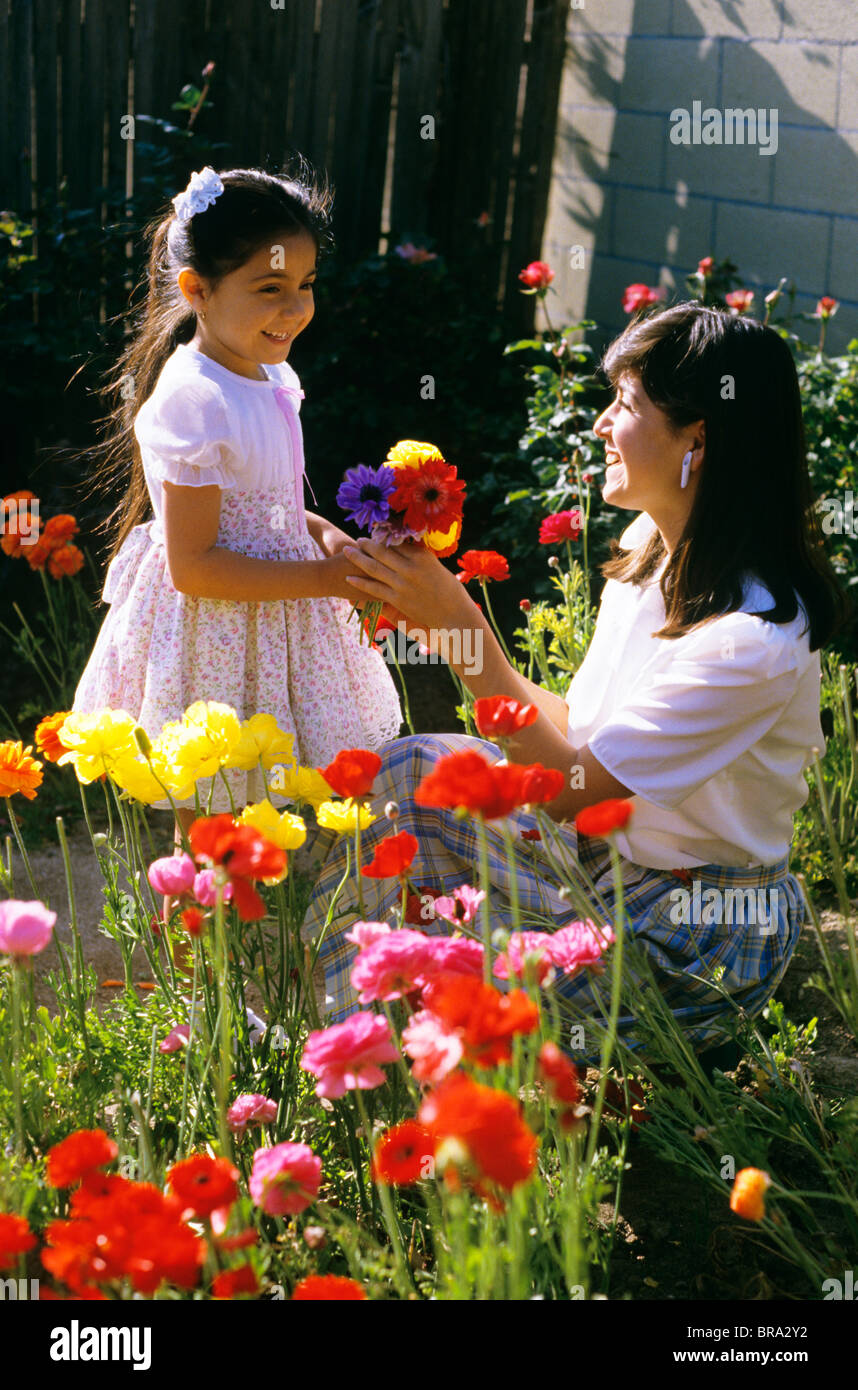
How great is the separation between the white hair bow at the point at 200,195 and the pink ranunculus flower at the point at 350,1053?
1.46 meters

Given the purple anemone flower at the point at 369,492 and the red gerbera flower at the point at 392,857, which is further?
the purple anemone flower at the point at 369,492

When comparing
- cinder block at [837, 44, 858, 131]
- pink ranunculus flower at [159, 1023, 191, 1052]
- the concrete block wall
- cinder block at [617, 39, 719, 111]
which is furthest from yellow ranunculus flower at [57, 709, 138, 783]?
cinder block at [617, 39, 719, 111]

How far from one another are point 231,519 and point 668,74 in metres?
3.09

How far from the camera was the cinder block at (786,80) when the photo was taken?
370 centimetres

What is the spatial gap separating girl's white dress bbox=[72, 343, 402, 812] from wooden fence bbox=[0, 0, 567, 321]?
207 centimetres

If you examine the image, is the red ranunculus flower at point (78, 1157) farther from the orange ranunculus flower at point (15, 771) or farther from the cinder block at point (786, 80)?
the cinder block at point (786, 80)

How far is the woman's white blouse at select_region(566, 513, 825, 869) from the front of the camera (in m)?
1.65

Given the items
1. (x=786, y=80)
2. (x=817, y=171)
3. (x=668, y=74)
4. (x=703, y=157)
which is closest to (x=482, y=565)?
(x=817, y=171)

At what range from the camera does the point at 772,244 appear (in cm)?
394

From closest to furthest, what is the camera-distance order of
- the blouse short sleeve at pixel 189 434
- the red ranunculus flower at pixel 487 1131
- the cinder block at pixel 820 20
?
the red ranunculus flower at pixel 487 1131, the blouse short sleeve at pixel 189 434, the cinder block at pixel 820 20

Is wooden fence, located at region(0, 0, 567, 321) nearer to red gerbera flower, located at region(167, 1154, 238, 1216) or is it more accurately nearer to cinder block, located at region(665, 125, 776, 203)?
cinder block, located at region(665, 125, 776, 203)

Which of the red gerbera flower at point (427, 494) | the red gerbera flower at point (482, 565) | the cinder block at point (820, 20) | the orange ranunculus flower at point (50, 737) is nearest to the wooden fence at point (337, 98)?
the cinder block at point (820, 20)

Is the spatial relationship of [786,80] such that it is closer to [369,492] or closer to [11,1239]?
[369,492]

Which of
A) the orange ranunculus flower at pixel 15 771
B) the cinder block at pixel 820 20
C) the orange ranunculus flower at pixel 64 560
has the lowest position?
the orange ranunculus flower at pixel 15 771
